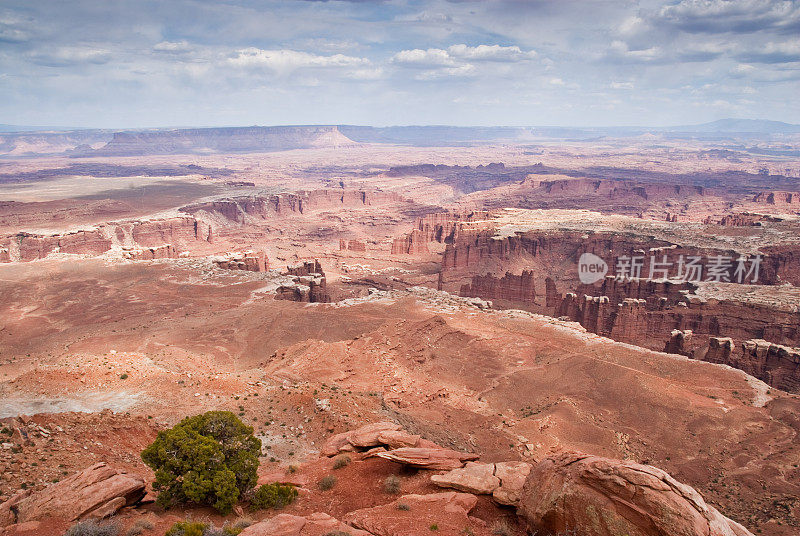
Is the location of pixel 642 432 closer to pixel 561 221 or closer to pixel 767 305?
pixel 767 305

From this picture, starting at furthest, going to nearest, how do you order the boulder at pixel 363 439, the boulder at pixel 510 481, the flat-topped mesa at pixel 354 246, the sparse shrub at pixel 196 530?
the flat-topped mesa at pixel 354 246 < the boulder at pixel 363 439 < the boulder at pixel 510 481 < the sparse shrub at pixel 196 530

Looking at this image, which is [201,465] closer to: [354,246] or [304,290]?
[304,290]

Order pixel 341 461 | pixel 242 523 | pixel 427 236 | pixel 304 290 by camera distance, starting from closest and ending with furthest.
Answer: pixel 242 523 < pixel 341 461 < pixel 304 290 < pixel 427 236

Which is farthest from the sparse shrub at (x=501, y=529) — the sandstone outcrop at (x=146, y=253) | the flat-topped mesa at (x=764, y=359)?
the sandstone outcrop at (x=146, y=253)

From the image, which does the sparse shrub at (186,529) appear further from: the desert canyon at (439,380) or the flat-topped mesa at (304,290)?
the flat-topped mesa at (304,290)

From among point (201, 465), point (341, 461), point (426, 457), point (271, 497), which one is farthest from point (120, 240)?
point (426, 457)
